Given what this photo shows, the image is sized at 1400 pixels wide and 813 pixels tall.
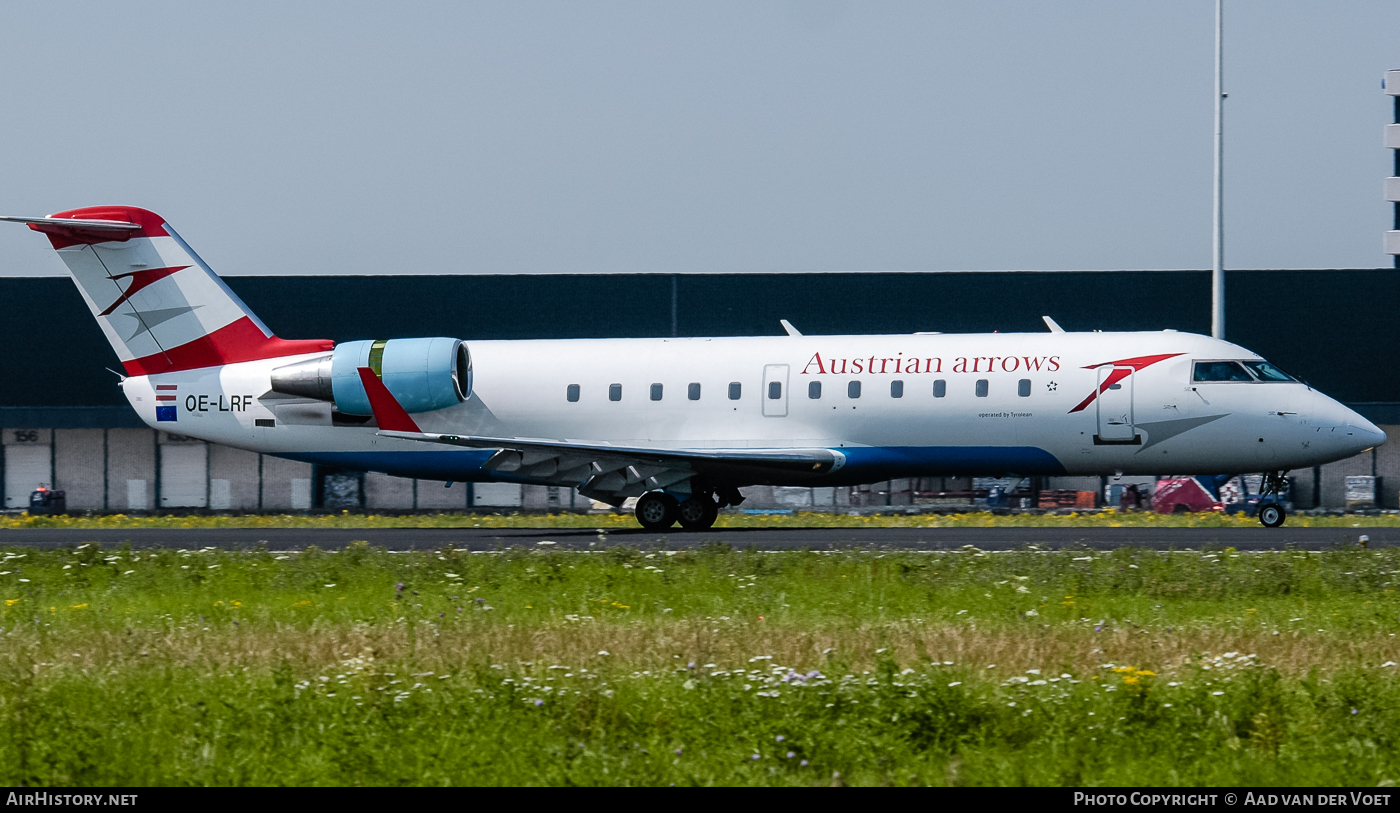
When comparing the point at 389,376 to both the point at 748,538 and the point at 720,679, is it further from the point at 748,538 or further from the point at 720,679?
the point at 720,679

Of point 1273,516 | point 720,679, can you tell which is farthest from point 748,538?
point 720,679

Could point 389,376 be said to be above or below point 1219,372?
below

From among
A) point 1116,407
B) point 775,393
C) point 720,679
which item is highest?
point 775,393

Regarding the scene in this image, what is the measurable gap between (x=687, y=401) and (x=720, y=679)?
17.0m

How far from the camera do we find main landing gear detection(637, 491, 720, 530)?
2564 cm

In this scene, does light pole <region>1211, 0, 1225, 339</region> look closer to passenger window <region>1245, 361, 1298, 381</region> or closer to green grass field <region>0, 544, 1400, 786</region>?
passenger window <region>1245, 361, 1298, 381</region>

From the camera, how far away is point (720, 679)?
9125mm

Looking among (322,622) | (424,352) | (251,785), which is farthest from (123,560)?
(251,785)

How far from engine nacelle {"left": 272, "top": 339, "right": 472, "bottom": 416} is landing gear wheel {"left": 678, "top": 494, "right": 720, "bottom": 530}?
15.3ft

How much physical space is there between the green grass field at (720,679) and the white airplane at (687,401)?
8830 millimetres

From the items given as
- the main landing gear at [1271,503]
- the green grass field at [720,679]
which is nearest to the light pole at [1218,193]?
the main landing gear at [1271,503]

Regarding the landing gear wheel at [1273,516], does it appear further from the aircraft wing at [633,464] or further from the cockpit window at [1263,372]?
the aircraft wing at [633,464]

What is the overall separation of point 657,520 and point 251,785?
18.6 meters

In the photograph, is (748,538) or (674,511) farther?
(674,511)
